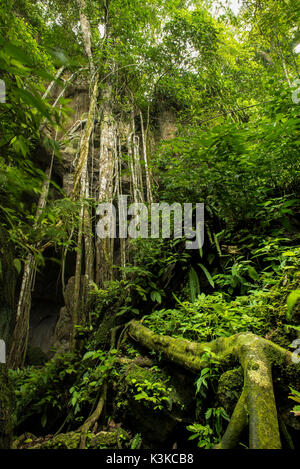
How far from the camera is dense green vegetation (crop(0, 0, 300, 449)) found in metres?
1.02

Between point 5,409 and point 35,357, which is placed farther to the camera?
point 35,357

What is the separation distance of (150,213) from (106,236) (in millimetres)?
955

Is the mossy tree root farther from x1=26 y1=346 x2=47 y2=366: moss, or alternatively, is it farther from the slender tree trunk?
x1=26 y1=346 x2=47 y2=366: moss

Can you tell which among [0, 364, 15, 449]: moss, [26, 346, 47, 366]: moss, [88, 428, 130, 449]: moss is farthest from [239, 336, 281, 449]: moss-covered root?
[26, 346, 47, 366]: moss

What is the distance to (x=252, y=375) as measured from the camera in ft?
3.51

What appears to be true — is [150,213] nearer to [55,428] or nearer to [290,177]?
[290,177]

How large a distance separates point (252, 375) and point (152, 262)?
6.19ft

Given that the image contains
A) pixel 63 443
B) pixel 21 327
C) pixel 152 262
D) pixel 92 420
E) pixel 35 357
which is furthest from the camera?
pixel 35 357

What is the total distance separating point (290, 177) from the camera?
8.14 ft

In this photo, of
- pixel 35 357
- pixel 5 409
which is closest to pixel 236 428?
pixel 5 409

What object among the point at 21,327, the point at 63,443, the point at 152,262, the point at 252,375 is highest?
the point at 152,262

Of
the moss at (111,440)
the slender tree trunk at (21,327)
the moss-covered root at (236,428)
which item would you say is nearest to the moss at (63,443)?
the moss at (111,440)

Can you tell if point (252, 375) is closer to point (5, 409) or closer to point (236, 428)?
point (236, 428)

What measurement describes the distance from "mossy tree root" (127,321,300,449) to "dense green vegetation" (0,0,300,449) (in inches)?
0.8
